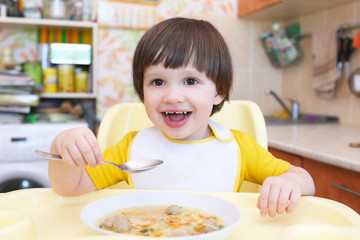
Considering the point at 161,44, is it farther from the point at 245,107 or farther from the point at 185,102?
the point at 245,107

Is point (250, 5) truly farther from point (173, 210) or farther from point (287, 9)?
point (173, 210)

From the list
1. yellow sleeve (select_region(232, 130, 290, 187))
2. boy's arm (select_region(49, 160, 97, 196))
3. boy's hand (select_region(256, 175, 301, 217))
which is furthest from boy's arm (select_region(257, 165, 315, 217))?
boy's arm (select_region(49, 160, 97, 196))

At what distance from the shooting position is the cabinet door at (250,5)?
2.33 metres

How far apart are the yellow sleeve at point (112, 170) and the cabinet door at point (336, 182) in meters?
0.78

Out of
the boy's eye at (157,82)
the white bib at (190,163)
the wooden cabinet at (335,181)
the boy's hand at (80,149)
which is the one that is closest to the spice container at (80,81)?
the wooden cabinet at (335,181)

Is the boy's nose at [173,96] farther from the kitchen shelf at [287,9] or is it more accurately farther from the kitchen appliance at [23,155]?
the kitchen shelf at [287,9]

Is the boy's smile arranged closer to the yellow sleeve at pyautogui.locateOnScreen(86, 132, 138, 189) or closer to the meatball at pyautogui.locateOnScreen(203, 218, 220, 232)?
the yellow sleeve at pyautogui.locateOnScreen(86, 132, 138, 189)

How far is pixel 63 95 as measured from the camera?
2.49 meters

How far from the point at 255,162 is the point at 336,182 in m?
0.56

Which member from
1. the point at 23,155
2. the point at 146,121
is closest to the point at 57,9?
the point at 23,155

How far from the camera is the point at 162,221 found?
571mm

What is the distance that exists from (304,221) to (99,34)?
2185 mm

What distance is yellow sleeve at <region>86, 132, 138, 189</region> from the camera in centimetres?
86

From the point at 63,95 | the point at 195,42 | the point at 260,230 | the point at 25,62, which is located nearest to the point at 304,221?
the point at 260,230
